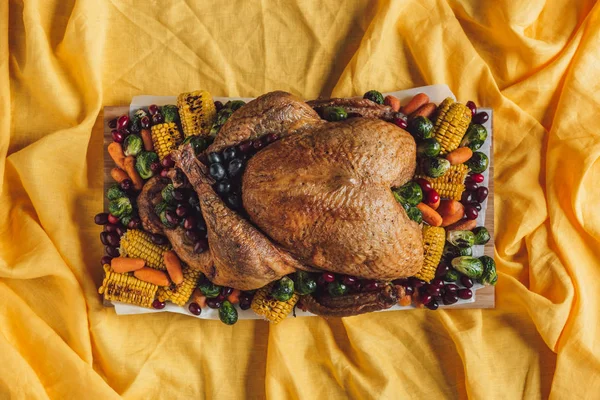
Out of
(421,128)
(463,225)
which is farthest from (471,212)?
(421,128)

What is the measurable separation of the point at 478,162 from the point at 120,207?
220cm

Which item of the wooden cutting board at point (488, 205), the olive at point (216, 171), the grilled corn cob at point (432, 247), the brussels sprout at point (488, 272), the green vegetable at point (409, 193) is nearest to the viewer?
the olive at point (216, 171)

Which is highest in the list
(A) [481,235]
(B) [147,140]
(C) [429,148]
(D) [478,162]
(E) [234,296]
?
(C) [429,148]

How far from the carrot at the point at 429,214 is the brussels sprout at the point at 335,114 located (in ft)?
2.26

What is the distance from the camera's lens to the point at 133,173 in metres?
3.34

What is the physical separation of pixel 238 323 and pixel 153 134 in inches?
54.2

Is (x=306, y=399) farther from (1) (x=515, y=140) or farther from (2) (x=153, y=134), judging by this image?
(1) (x=515, y=140)

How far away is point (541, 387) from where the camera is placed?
3.61m

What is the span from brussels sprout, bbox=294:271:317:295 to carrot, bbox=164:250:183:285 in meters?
0.71

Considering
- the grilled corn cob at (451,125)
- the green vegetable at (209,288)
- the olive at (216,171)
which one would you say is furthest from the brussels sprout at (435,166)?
the green vegetable at (209,288)

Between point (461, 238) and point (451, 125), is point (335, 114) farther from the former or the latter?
point (461, 238)

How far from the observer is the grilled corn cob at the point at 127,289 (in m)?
3.34

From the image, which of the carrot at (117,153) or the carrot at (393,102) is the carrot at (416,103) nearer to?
the carrot at (393,102)

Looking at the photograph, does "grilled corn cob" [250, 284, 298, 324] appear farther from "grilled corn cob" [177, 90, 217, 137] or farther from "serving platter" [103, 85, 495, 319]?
"grilled corn cob" [177, 90, 217, 137]
